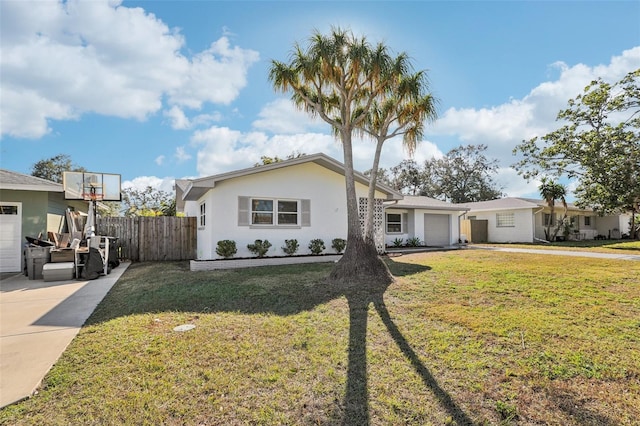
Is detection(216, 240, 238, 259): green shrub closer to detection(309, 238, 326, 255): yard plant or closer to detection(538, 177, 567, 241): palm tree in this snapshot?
detection(309, 238, 326, 255): yard plant

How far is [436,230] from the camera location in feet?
66.7

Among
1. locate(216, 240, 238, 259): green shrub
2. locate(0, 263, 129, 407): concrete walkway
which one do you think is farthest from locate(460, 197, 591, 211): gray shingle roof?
locate(0, 263, 129, 407): concrete walkway

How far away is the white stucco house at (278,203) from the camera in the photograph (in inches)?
443

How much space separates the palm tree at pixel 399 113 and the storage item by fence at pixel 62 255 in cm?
884

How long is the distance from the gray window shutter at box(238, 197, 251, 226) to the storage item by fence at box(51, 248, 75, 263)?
505 centimetres

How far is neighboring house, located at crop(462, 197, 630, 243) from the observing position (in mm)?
22734

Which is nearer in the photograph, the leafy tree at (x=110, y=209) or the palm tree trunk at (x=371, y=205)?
the palm tree trunk at (x=371, y=205)

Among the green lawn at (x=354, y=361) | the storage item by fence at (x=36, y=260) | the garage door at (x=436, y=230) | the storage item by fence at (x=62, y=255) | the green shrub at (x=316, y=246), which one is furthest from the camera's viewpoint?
the garage door at (x=436, y=230)

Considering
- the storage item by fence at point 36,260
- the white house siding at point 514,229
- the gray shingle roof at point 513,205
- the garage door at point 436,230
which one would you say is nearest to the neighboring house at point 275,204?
the storage item by fence at point 36,260

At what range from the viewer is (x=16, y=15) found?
8008mm

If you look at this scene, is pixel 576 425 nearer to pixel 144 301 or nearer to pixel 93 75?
pixel 144 301

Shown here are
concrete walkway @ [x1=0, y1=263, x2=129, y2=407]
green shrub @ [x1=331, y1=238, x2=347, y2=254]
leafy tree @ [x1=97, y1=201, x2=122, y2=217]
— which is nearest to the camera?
concrete walkway @ [x1=0, y1=263, x2=129, y2=407]

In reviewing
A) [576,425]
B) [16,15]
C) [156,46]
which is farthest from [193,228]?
[576,425]

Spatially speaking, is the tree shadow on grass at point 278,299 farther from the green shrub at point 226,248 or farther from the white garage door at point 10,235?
the white garage door at point 10,235
